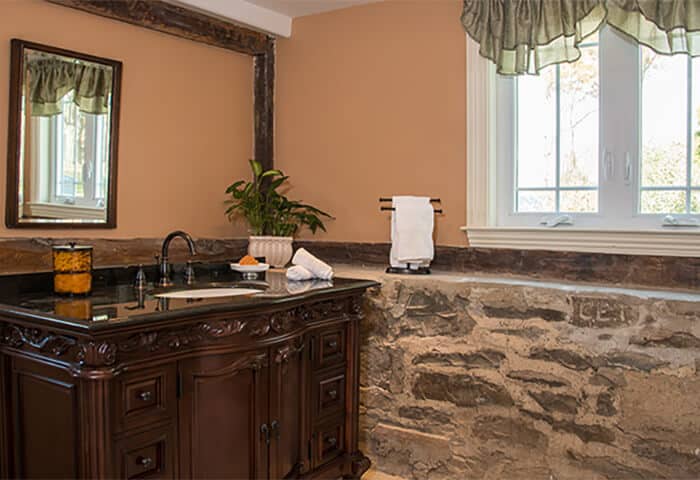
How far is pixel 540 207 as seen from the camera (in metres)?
2.81

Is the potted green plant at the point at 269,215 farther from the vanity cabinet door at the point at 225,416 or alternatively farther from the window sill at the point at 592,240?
the vanity cabinet door at the point at 225,416

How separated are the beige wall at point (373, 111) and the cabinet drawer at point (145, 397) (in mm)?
1534

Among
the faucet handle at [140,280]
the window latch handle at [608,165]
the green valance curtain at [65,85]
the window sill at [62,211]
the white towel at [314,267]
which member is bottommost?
the faucet handle at [140,280]

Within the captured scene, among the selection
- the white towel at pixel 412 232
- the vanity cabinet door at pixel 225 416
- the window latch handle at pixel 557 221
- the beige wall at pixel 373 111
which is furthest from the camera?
the beige wall at pixel 373 111

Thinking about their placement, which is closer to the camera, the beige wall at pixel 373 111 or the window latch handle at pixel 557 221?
the window latch handle at pixel 557 221

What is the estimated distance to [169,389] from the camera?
6.33 feet

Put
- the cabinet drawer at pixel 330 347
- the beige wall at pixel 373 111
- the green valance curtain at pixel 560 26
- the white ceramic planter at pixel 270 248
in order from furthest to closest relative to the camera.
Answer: the white ceramic planter at pixel 270 248, the beige wall at pixel 373 111, the cabinet drawer at pixel 330 347, the green valance curtain at pixel 560 26

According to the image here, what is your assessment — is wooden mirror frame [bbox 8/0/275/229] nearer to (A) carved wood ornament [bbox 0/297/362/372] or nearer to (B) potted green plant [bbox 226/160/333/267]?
(B) potted green plant [bbox 226/160/333/267]

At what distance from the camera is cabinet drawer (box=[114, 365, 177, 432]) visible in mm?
1806

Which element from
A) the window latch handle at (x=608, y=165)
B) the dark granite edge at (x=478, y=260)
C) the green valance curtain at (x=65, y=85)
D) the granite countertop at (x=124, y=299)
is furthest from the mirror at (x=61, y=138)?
the window latch handle at (x=608, y=165)

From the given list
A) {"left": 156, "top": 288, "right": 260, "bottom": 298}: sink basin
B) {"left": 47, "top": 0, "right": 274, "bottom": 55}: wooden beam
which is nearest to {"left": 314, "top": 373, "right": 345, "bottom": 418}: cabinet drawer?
{"left": 156, "top": 288, "right": 260, "bottom": 298}: sink basin

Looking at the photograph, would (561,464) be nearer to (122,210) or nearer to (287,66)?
(122,210)

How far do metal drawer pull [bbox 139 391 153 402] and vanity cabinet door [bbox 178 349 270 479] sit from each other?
115mm

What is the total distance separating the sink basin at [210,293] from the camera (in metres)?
2.28
